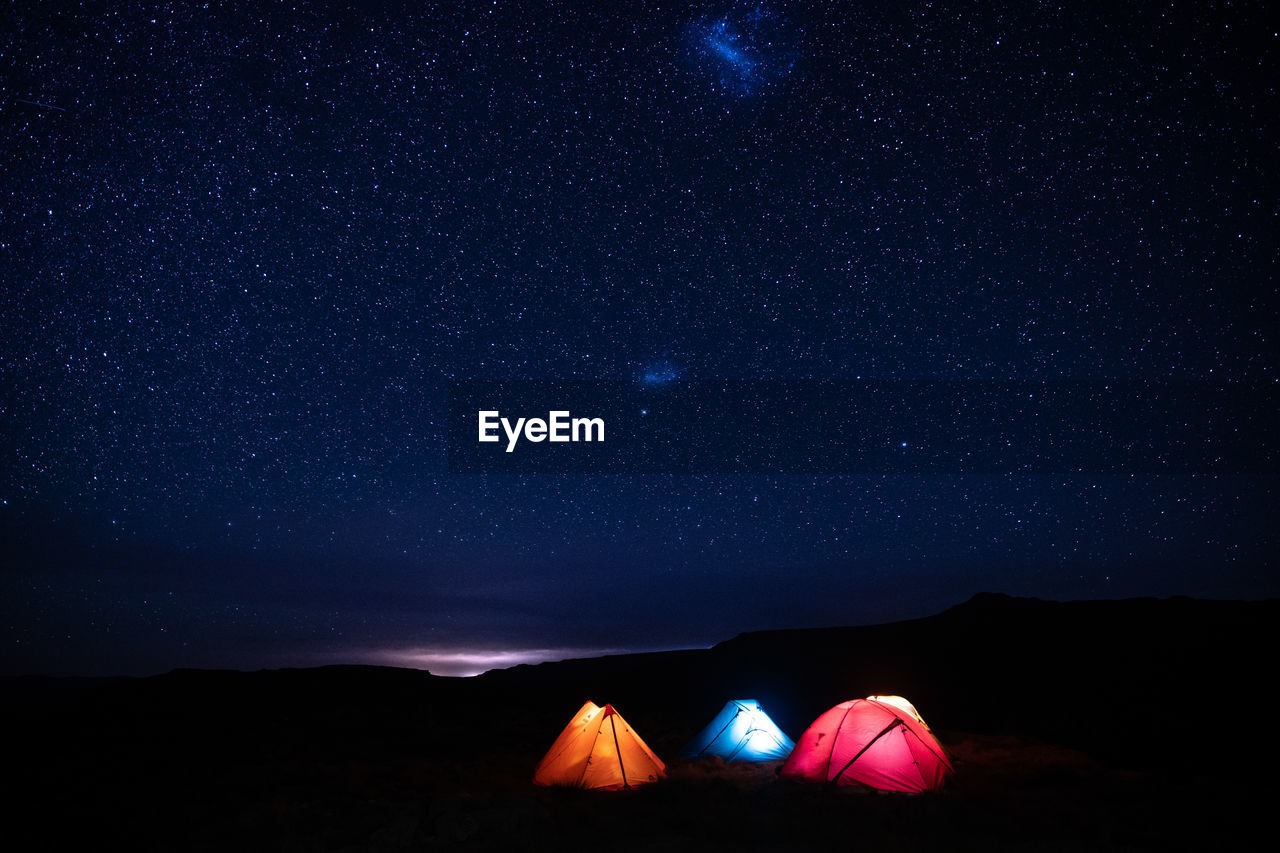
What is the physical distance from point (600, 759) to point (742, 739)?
4333 millimetres

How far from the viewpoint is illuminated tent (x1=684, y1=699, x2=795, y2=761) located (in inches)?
626

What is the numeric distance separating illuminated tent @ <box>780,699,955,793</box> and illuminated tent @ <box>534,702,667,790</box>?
112 inches

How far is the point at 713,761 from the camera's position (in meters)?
15.4

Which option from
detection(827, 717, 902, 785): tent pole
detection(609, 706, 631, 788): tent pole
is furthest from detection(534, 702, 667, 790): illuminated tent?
detection(827, 717, 902, 785): tent pole

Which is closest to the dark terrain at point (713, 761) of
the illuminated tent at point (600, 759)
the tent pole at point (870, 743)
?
the illuminated tent at point (600, 759)

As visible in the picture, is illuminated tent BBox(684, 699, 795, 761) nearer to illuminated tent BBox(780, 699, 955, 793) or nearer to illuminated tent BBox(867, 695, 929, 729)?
illuminated tent BBox(780, 699, 955, 793)

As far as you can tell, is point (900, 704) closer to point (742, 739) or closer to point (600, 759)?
point (742, 739)

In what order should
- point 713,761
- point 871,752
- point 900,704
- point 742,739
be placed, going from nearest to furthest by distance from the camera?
point 871,752, point 900,704, point 713,761, point 742,739

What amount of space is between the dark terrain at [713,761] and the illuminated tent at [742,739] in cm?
78

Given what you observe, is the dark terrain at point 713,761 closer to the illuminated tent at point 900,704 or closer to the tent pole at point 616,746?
the tent pole at point 616,746

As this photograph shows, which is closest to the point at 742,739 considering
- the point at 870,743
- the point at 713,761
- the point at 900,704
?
the point at 713,761

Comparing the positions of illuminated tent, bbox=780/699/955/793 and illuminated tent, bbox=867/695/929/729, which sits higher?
illuminated tent, bbox=867/695/929/729

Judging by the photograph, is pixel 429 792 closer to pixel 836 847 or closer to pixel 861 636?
pixel 836 847

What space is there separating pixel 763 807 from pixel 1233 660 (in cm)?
2342
